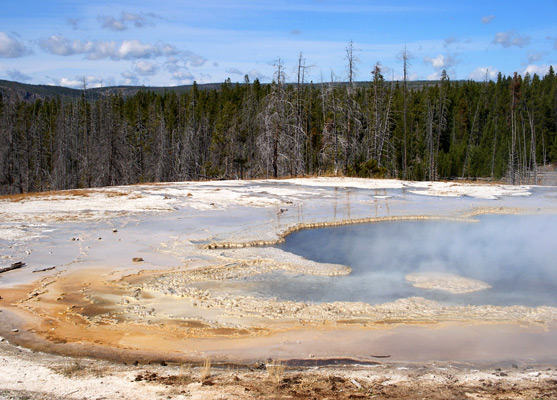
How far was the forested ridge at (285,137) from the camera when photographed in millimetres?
31234

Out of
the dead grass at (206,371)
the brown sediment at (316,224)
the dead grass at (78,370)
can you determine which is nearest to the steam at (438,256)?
the brown sediment at (316,224)

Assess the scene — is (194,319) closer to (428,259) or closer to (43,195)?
(428,259)

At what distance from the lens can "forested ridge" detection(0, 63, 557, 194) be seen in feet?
102

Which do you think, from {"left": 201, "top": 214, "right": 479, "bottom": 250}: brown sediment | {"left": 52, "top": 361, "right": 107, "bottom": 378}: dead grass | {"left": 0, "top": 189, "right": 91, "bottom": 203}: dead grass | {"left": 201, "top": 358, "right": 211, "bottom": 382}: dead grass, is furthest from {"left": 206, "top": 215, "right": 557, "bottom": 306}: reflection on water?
{"left": 0, "top": 189, "right": 91, "bottom": 203}: dead grass

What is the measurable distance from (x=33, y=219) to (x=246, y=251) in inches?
256

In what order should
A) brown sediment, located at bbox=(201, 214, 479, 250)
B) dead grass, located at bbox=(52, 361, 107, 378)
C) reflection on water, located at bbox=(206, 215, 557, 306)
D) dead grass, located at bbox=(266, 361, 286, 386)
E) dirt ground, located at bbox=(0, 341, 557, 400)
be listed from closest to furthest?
dirt ground, located at bbox=(0, 341, 557, 400)
dead grass, located at bbox=(266, 361, 286, 386)
dead grass, located at bbox=(52, 361, 107, 378)
reflection on water, located at bbox=(206, 215, 557, 306)
brown sediment, located at bbox=(201, 214, 479, 250)

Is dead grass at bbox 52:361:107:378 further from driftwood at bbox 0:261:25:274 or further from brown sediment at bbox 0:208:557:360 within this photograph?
driftwood at bbox 0:261:25:274

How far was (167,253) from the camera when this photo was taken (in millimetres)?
10516

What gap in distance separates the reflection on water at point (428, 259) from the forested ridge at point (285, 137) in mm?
13523

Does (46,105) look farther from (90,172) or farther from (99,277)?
(99,277)

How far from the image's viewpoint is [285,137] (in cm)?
2722

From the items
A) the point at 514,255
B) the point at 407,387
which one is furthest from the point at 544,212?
the point at 407,387

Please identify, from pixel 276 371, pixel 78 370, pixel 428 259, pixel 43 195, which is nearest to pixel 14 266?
pixel 78 370

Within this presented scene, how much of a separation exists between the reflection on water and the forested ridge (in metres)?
13.5
